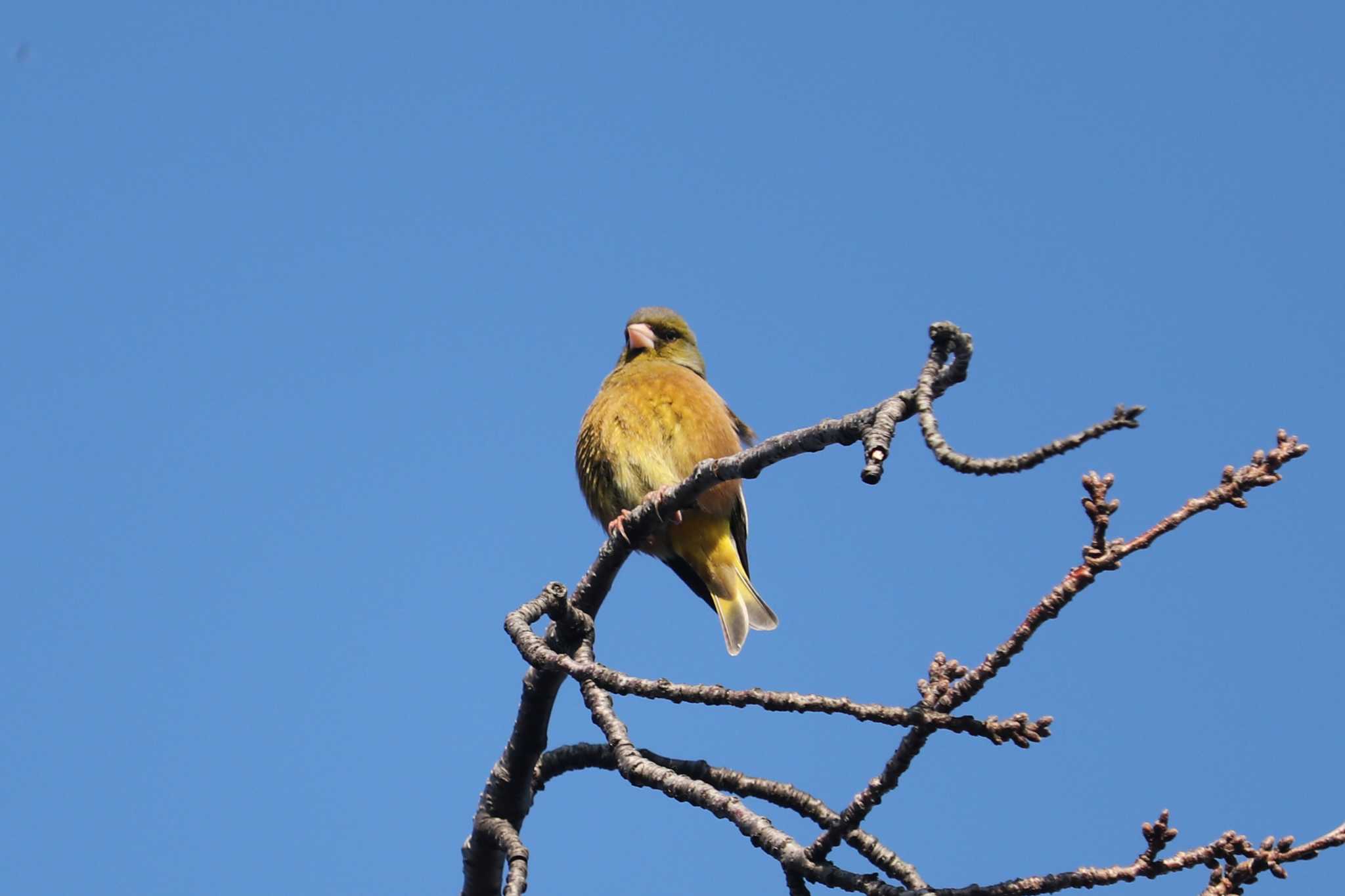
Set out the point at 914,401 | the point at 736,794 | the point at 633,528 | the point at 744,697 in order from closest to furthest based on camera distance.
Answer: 1. the point at 744,697
2. the point at 914,401
3. the point at 736,794
4. the point at 633,528

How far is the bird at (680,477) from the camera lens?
18.4 ft

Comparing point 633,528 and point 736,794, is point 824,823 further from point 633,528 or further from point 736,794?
point 633,528

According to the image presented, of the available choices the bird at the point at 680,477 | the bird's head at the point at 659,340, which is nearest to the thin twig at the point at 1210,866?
the bird at the point at 680,477

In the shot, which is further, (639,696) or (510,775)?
(510,775)

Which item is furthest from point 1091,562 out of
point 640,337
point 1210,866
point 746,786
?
point 640,337

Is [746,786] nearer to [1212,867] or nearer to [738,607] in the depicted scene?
[1212,867]

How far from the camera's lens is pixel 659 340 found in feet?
22.7

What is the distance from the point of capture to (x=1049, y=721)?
7.07ft

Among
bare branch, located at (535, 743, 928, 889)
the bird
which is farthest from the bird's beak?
bare branch, located at (535, 743, 928, 889)

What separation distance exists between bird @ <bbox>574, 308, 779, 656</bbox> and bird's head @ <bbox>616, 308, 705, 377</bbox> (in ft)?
2.58

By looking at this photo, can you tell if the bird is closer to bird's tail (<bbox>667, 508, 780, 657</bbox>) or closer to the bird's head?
bird's tail (<bbox>667, 508, 780, 657</bbox>)

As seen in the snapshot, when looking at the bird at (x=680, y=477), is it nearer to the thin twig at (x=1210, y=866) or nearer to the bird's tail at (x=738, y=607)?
the bird's tail at (x=738, y=607)

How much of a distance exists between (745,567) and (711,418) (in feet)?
2.09

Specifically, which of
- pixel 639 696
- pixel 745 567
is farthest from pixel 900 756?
pixel 745 567
